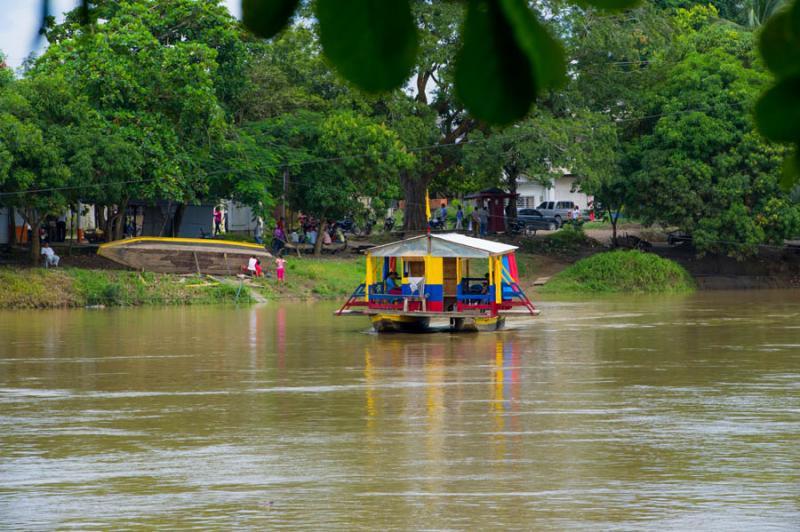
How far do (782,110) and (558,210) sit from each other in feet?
190

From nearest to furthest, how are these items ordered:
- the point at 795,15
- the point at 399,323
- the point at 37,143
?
the point at 795,15 < the point at 399,323 < the point at 37,143

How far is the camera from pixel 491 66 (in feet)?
3.41

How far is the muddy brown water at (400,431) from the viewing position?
9930 mm

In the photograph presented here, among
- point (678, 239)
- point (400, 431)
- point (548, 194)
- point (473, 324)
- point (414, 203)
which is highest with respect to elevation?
point (548, 194)

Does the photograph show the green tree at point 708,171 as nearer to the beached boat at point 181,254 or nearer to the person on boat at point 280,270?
the person on boat at point 280,270

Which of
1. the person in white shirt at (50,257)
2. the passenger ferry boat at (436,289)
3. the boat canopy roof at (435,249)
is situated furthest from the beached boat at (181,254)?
the boat canopy roof at (435,249)

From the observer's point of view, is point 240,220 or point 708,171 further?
point 240,220

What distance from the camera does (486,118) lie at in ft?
3.56

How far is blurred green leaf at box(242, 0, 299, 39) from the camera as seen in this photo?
105 cm

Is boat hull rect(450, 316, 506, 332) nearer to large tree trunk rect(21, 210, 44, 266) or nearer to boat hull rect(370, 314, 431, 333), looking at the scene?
boat hull rect(370, 314, 431, 333)

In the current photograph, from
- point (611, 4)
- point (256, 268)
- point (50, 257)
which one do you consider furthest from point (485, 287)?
point (611, 4)

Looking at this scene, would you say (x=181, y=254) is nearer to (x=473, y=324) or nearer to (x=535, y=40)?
(x=473, y=324)

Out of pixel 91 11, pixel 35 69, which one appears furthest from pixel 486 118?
pixel 35 69

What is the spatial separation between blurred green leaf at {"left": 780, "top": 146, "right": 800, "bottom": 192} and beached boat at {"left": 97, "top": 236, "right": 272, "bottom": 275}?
3554cm
